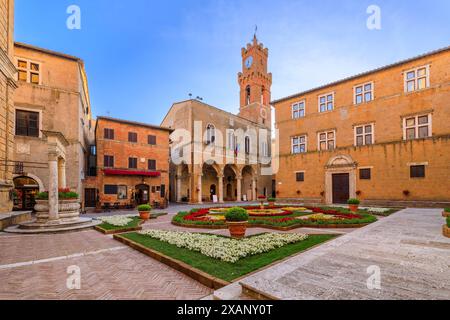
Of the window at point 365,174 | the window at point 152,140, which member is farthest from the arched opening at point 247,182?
the window at point 365,174

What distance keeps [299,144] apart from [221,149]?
11584 mm

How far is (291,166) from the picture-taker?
27156mm

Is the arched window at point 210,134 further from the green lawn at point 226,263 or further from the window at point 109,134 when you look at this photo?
the green lawn at point 226,263

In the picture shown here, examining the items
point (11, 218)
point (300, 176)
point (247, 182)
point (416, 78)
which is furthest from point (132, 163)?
point (416, 78)

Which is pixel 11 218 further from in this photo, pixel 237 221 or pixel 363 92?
pixel 363 92

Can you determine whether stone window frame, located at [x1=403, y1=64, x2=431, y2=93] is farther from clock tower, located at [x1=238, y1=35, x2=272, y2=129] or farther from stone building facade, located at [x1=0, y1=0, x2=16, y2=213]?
stone building facade, located at [x1=0, y1=0, x2=16, y2=213]

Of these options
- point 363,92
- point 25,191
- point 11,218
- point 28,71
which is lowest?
point 11,218

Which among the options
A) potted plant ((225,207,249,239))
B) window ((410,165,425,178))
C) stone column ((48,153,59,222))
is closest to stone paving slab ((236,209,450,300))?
potted plant ((225,207,249,239))

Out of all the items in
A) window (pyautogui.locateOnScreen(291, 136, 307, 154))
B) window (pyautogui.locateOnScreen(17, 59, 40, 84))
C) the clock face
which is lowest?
window (pyautogui.locateOnScreen(291, 136, 307, 154))

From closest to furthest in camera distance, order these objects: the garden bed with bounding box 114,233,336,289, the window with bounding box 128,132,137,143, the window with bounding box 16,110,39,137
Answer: the garden bed with bounding box 114,233,336,289
the window with bounding box 16,110,39,137
the window with bounding box 128,132,137,143

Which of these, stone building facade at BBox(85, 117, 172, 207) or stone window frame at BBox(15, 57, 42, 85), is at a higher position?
stone window frame at BBox(15, 57, 42, 85)

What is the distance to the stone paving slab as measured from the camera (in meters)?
3.60

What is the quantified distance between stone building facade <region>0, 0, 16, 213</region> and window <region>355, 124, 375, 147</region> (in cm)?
2796

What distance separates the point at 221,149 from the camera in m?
33.6
